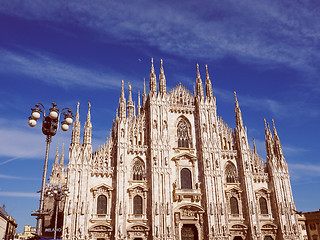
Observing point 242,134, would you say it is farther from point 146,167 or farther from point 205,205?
point 146,167

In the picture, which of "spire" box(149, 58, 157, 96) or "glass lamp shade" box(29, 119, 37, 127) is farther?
"spire" box(149, 58, 157, 96)

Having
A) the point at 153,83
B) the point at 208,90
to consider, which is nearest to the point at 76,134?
the point at 153,83

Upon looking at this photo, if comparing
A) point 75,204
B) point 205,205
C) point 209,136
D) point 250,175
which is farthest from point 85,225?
point 250,175

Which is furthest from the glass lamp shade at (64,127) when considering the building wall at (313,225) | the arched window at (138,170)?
the building wall at (313,225)

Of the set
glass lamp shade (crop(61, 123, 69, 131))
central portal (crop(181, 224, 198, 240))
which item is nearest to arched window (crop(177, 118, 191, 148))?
central portal (crop(181, 224, 198, 240))

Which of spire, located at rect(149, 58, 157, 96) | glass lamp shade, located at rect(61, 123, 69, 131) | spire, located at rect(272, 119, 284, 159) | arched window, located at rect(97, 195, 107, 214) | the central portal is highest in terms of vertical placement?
spire, located at rect(149, 58, 157, 96)

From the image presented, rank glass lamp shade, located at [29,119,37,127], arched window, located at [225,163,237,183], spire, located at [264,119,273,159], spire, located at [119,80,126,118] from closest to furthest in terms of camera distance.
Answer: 1. glass lamp shade, located at [29,119,37,127]
2. spire, located at [119,80,126,118]
3. arched window, located at [225,163,237,183]
4. spire, located at [264,119,273,159]

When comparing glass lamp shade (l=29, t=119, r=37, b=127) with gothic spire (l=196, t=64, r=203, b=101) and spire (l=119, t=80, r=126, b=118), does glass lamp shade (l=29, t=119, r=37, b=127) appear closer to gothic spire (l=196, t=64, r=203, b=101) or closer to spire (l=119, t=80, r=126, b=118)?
spire (l=119, t=80, r=126, b=118)

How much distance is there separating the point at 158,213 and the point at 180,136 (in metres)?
10.6

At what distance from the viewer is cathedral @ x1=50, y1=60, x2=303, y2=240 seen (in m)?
32.9

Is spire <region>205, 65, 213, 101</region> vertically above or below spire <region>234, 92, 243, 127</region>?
above

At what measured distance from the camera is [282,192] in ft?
125

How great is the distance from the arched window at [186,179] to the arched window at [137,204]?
18.5 ft

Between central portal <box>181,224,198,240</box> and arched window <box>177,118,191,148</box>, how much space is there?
989 centimetres
